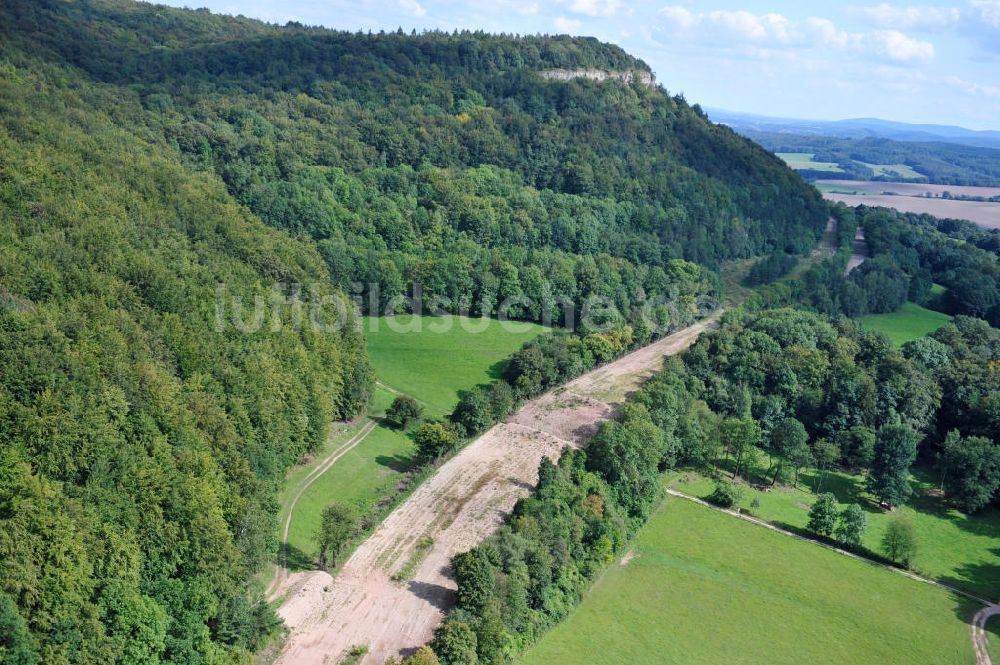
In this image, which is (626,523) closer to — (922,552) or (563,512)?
(563,512)

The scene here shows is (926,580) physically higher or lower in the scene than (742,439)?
lower

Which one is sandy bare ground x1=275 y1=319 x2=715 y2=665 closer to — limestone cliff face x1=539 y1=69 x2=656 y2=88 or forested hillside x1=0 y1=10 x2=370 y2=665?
forested hillside x1=0 y1=10 x2=370 y2=665

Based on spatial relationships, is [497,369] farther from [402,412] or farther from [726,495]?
[726,495]

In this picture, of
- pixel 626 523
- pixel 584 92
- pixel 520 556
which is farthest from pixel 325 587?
pixel 584 92

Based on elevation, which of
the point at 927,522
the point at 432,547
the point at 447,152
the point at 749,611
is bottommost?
the point at 749,611

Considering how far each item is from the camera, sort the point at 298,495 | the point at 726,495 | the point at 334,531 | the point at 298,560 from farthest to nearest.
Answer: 1. the point at 726,495
2. the point at 298,495
3. the point at 298,560
4. the point at 334,531

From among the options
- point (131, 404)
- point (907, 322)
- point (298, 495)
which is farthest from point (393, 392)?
point (907, 322)

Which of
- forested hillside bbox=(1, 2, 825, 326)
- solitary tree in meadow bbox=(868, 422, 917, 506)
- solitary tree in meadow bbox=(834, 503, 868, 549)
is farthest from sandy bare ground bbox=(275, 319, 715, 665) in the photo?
forested hillside bbox=(1, 2, 825, 326)
